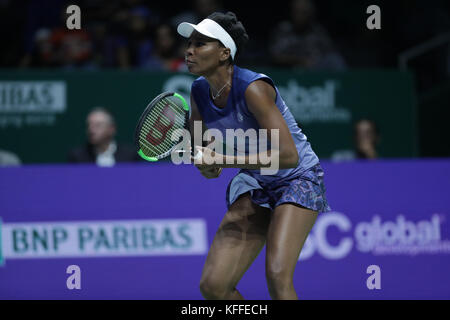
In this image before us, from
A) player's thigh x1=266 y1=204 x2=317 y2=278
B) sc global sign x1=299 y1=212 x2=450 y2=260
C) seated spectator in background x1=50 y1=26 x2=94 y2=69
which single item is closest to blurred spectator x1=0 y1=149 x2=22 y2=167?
seated spectator in background x1=50 y1=26 x2=94 y2=69

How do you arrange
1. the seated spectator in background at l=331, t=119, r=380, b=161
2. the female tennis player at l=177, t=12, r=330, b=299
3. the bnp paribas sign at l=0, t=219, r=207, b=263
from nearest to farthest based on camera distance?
the female tennis player at l=177, t=12, r=330, b=299, the bnp paribas sign at l=0, t=219, r=207, b=263, the seated spectator in background at l=331, t=119, r=380, b=161

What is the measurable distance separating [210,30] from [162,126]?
58cm

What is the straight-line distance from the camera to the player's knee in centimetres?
361

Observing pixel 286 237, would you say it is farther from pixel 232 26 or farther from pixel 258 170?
pixel 232 26

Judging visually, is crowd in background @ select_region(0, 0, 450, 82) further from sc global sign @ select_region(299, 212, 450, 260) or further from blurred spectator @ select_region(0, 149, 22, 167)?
sc global sign @ select_region(299, 212, 450, 260)

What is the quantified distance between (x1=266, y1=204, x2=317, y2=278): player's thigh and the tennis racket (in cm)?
66

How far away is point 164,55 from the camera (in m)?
7.71

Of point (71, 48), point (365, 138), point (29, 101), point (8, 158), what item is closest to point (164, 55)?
point (71, 48)

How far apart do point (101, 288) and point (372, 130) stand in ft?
10.3

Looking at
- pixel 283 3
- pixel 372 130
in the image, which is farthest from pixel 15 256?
pixel 283 3

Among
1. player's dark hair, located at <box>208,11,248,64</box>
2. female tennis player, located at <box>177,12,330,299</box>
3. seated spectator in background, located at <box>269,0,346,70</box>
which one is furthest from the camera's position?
seated spectator in background, located at <box>269,0,346,70</box>

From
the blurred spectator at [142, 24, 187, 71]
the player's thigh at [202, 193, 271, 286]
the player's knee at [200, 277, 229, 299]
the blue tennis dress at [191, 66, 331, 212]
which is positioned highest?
the blurred spectator at [142, 24, 187, 71]

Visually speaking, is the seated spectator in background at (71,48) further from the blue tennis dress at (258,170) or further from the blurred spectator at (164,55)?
the blue tennis dress at (258,170)

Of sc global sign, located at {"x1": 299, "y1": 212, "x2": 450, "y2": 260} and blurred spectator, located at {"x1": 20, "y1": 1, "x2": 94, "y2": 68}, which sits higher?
blurred spectator, located at {"x1": 20, "y1": 1, "x2": 94, "y2": 68}
